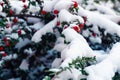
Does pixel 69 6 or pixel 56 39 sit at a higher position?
pixel 69 6

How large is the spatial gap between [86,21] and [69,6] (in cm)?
45

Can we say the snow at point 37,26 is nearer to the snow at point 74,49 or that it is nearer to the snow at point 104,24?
the snow at point 104,24

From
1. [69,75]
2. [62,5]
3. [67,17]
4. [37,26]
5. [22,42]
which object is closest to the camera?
[69,75]

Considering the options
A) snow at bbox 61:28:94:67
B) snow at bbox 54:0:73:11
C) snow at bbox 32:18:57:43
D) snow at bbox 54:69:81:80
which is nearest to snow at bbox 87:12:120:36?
snow at bbox 54:0:73:11

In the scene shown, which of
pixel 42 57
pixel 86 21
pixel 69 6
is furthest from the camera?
pixel 42 57

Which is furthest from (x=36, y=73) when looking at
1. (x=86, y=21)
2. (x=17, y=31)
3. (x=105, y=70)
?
(x=105, y=70)

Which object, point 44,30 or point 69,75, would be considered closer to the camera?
point 69,75

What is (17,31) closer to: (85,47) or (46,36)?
(46,36)

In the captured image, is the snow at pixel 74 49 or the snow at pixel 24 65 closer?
the snow at pixel 74 49

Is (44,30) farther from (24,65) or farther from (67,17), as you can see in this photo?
(24,65)

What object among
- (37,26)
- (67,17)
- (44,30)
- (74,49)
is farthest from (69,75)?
(37,26)

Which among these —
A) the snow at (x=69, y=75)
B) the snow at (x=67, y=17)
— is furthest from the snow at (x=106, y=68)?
the snow at (x=67, y=17)

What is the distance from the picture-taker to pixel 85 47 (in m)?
3.07

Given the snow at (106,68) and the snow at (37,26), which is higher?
the snow at (37,26)
